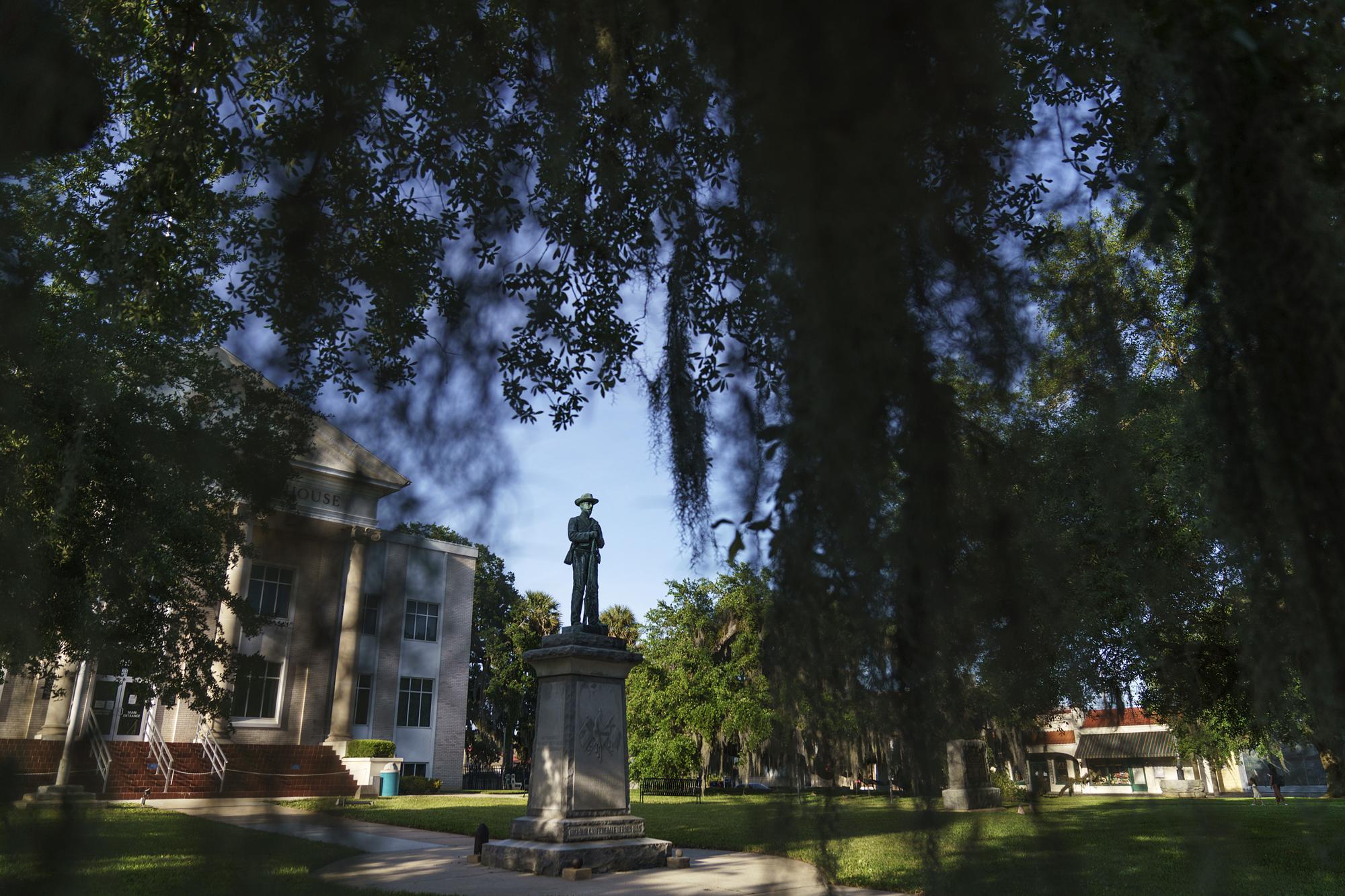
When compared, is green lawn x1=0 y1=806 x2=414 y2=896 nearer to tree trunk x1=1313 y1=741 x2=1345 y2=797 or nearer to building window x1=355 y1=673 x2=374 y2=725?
building window x1=355 y1=673 x2=374 y2=725

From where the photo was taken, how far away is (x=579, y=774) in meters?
8.70

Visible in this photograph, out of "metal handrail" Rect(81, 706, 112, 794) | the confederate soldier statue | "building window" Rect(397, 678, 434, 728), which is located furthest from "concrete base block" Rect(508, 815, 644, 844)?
"building window" Rect(397, 678, 434, 728)

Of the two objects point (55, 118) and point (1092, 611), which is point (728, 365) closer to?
point (55, 118)

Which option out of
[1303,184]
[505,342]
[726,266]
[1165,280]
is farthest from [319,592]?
[1165,280]

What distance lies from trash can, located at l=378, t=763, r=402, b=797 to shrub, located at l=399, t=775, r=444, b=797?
3.45ft

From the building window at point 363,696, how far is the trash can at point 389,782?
58.4 feet

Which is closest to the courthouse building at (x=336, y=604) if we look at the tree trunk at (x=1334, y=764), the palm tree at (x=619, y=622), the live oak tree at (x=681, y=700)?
the tree trunk at (x=1334, y=764)

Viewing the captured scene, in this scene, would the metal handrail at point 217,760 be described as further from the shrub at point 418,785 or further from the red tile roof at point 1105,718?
the shrub at point 418,785

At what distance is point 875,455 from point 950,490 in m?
0.23

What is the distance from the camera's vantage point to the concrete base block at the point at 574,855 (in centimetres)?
806

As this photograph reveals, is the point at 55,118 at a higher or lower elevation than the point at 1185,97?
higher

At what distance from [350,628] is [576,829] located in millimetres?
7485

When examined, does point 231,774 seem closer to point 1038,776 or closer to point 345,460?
point 345,460

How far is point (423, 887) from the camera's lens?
6.87 metres
